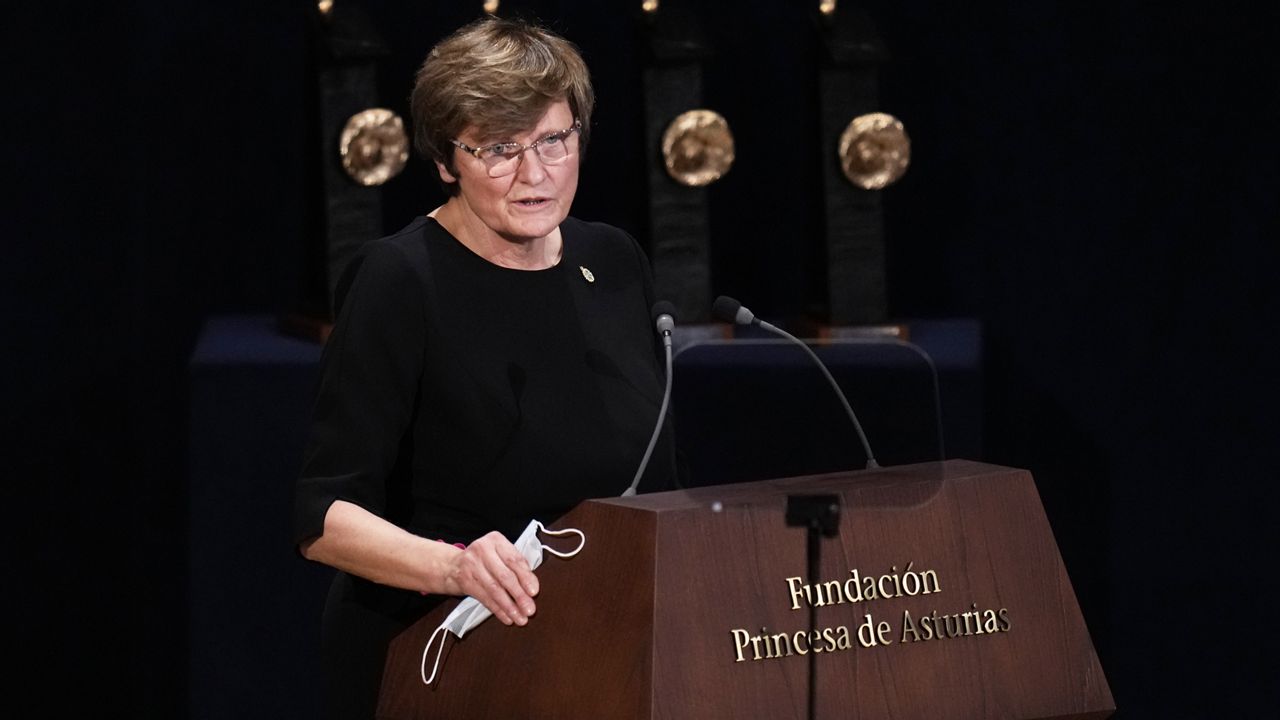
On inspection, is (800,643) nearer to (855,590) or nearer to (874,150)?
(855,590)

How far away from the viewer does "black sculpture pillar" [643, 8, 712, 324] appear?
3.77 m

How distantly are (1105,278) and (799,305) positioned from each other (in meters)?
0.68

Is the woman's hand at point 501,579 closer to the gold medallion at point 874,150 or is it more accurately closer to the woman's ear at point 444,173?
the woman's ear at point 444,173

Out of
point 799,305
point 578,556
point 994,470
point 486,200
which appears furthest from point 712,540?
point 799,305

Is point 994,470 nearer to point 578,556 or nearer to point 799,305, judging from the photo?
point 578,556

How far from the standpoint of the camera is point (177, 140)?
13.4 feet

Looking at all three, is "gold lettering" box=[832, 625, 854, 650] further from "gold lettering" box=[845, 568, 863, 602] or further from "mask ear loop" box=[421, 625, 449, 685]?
"mask ear loop" box=[421, 625, 449, 685]

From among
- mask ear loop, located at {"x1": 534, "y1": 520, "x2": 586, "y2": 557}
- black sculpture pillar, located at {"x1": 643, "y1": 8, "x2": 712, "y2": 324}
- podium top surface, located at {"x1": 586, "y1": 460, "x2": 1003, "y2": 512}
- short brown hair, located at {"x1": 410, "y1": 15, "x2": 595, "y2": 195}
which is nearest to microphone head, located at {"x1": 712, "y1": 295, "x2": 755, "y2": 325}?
podium top surface, located at {"x1": 586, "y1": 460, "x2": 1003, "y2": 512}

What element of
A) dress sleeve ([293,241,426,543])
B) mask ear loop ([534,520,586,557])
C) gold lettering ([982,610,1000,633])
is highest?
dress sleeve ([293,241,426,543])

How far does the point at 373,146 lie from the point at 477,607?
1.75 meters

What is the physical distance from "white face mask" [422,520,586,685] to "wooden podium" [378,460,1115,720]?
1cm

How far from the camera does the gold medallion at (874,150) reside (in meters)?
3.77

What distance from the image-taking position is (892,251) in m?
4.28

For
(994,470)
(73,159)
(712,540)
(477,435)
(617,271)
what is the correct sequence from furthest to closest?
(73,159) → (617,271) → (477,435) → (994,470) → (712,540)
